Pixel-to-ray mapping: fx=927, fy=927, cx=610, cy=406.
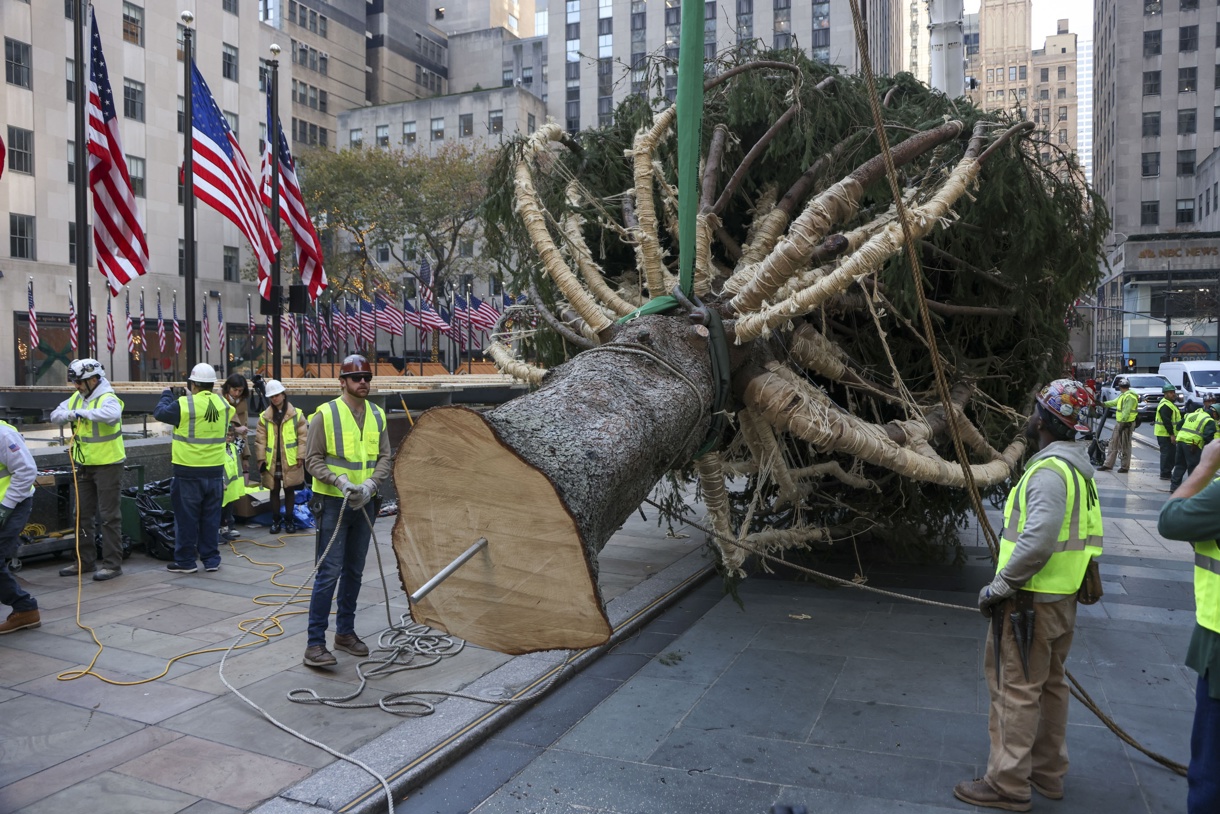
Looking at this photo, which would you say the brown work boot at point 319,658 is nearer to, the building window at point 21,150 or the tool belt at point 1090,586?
the tool belt at point 1090,586

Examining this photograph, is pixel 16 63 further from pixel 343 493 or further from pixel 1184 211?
pixel 1184 211

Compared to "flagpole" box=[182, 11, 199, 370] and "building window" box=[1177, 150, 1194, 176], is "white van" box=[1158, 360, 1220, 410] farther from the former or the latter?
"building window" box=[1177, 150, 1194, 176]

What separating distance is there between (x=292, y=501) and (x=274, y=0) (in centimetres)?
6892

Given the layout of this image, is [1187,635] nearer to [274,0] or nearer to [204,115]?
[204,115]

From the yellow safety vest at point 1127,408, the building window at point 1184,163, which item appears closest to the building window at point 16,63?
the yellow safety vest at point 1127,408

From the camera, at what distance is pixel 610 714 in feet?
17.9

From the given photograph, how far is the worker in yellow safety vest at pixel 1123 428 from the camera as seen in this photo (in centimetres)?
1736

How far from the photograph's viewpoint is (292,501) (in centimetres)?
1098

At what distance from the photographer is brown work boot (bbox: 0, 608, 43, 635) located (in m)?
6.55

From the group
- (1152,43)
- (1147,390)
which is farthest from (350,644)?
(1152,43)

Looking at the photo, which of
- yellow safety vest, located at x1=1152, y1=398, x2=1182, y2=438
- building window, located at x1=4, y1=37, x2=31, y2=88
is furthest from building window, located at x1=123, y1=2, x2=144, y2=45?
yellow safety vest, located at x1=1152, y1=398, x2=1182, y2=438

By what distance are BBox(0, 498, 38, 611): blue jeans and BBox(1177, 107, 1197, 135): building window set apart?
77.0 meters

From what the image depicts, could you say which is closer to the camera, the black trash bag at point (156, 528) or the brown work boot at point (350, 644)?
the brown work boot at point (350, 644)

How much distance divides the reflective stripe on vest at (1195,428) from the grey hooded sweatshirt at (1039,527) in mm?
11280
